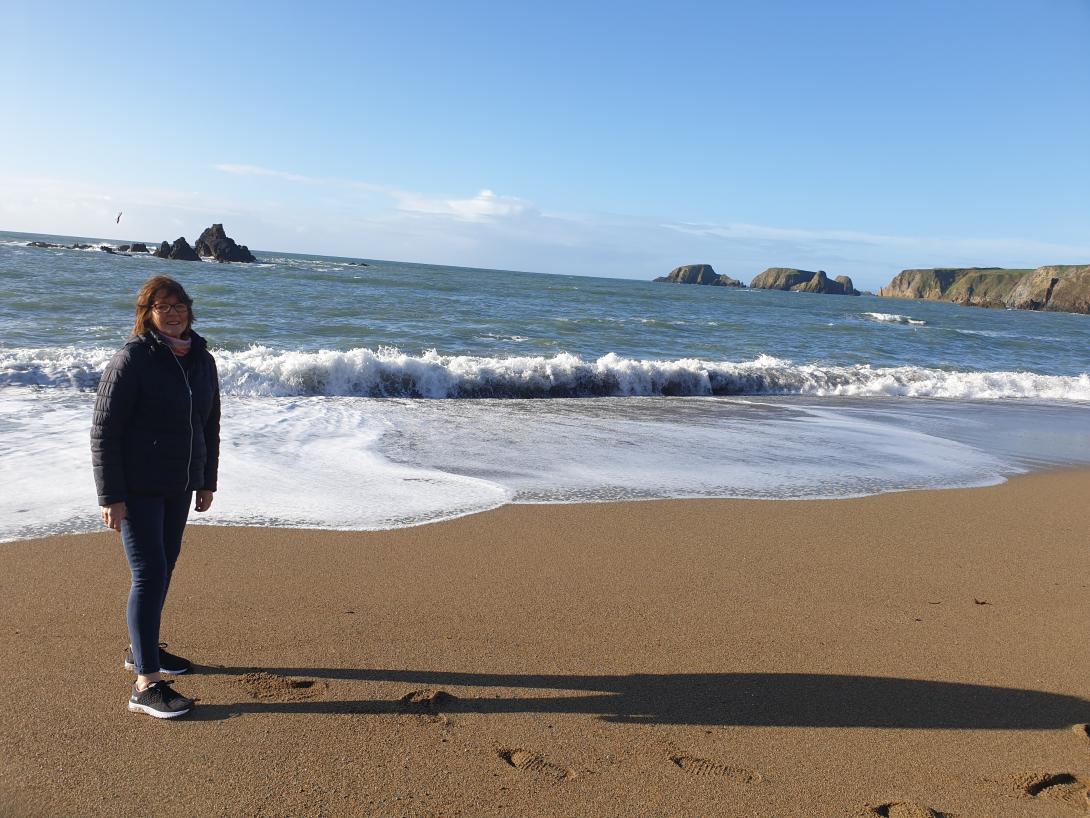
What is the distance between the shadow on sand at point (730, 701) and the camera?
3.18 metres

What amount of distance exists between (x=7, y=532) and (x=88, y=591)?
1.25m

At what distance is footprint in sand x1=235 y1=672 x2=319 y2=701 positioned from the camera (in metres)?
3.19

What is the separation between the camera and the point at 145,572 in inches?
122

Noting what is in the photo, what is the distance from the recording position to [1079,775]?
2.90 metres

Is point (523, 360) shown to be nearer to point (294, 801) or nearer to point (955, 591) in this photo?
point (955, 591)

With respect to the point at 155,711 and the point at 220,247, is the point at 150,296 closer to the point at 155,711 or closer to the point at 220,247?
the point at 155,711

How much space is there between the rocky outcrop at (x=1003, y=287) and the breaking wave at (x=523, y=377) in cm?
8544

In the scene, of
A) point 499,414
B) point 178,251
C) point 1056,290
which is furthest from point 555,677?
point 1056,290

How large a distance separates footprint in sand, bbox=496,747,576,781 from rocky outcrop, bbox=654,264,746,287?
503 feet

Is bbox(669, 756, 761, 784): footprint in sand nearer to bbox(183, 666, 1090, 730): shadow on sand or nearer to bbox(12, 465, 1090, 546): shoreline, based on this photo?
bbox(183, 666, 1090, 730): shadow on sand

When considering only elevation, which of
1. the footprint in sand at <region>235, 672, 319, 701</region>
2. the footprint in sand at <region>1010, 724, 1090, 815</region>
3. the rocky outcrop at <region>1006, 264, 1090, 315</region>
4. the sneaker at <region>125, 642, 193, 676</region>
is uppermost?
the rocky outcrop at <region>1006, 264, 1090, 315</region>

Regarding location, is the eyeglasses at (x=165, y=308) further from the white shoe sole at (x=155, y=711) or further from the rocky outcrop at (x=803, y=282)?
the rocky outcrop at (x=803, y=282)

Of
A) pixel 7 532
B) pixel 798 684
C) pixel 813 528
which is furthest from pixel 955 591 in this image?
pixel 7 532

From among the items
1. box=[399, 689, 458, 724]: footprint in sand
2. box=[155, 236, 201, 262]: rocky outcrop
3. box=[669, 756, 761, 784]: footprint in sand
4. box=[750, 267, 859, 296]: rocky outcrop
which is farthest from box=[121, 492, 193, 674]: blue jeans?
box=[750, 267, 859, 296]: rocky outcrop
